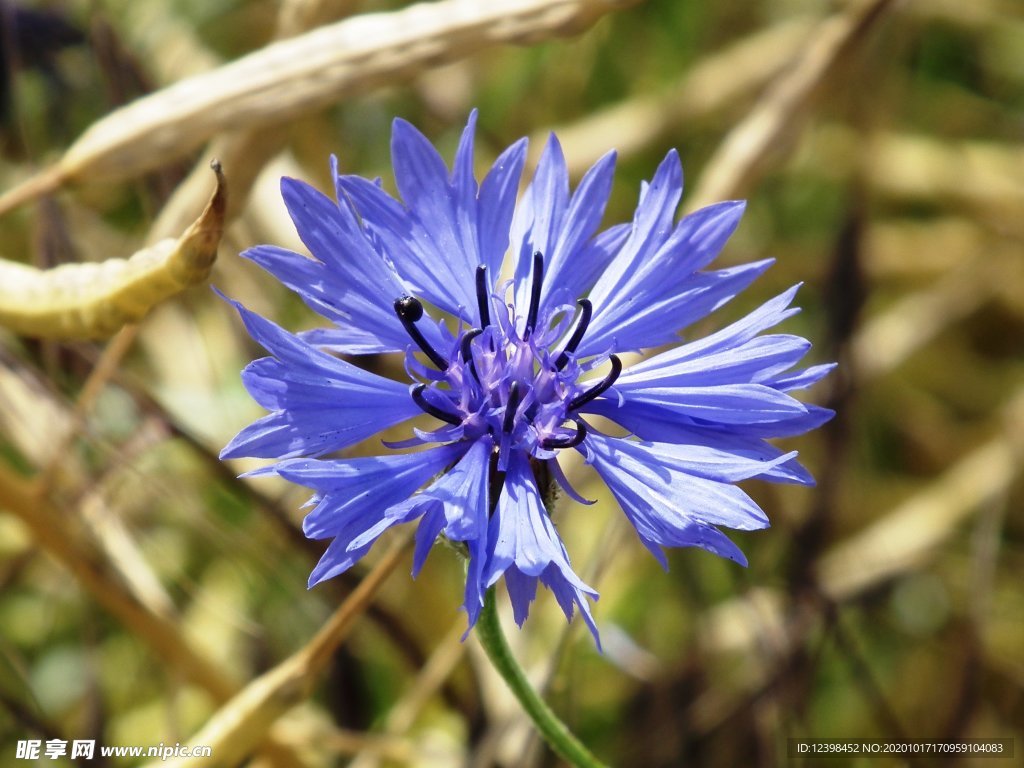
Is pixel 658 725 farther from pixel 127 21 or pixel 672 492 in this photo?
pixel 127 21

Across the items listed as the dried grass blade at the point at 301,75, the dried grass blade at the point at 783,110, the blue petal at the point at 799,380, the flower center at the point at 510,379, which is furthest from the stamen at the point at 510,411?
the dried grass blade at the point at 783,110

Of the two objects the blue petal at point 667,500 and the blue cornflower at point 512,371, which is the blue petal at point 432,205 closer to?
the blue cornflower at point 512,371

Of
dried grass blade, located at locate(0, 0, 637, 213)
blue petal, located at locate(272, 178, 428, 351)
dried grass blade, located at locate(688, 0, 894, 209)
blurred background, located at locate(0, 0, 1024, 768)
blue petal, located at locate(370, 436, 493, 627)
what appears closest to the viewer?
blue petal, located at locate(370, 436, 493, 627)

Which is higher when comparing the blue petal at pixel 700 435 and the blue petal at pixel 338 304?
the blue petal at pixel 338 304

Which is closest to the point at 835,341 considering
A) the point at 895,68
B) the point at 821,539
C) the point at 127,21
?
the point at 821,539

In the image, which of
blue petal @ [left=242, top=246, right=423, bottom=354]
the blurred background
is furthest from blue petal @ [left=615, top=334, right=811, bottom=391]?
the blurred background

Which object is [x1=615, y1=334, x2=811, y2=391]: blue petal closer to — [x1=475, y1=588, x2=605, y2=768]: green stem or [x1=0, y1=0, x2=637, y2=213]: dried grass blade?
[x1=475, y1=588, x2=605, y2=768]: green stem

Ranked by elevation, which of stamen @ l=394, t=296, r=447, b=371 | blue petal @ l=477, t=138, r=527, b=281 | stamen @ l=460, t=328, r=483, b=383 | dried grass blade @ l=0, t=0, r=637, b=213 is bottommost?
stamen @ l=460, t=328, r=483, b=383
